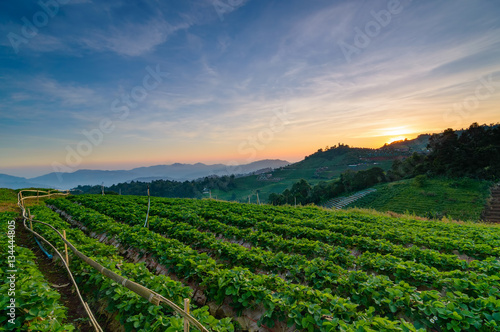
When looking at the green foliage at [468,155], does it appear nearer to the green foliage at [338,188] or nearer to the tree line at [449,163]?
the tree line at [449,163]

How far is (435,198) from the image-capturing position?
127ft

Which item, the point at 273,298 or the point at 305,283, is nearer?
the point at 273,298

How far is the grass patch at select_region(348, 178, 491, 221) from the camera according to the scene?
33.9m

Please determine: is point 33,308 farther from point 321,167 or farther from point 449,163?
point 321,167

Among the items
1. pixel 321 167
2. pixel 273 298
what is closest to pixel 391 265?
pixel 273 298

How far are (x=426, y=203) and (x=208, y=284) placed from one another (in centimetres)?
4603

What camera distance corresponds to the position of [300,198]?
63.0m

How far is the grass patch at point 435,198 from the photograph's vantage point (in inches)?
1335

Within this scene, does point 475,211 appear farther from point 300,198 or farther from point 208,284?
point 208,284

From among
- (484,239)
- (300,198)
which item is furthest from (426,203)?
(484,239)

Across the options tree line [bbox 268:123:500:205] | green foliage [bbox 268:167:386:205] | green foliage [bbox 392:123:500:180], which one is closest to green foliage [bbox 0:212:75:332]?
tree line [bbox 268:123:500:205]

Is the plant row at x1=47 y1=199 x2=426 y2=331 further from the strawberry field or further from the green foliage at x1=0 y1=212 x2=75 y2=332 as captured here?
the green foliage at x1=0 y1=212 x2=75 y2=332

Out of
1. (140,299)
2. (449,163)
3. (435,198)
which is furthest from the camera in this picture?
(449,163)

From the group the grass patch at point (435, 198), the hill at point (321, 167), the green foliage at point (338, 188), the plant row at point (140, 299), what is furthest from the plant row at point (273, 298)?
the hill at point (321, 167)
